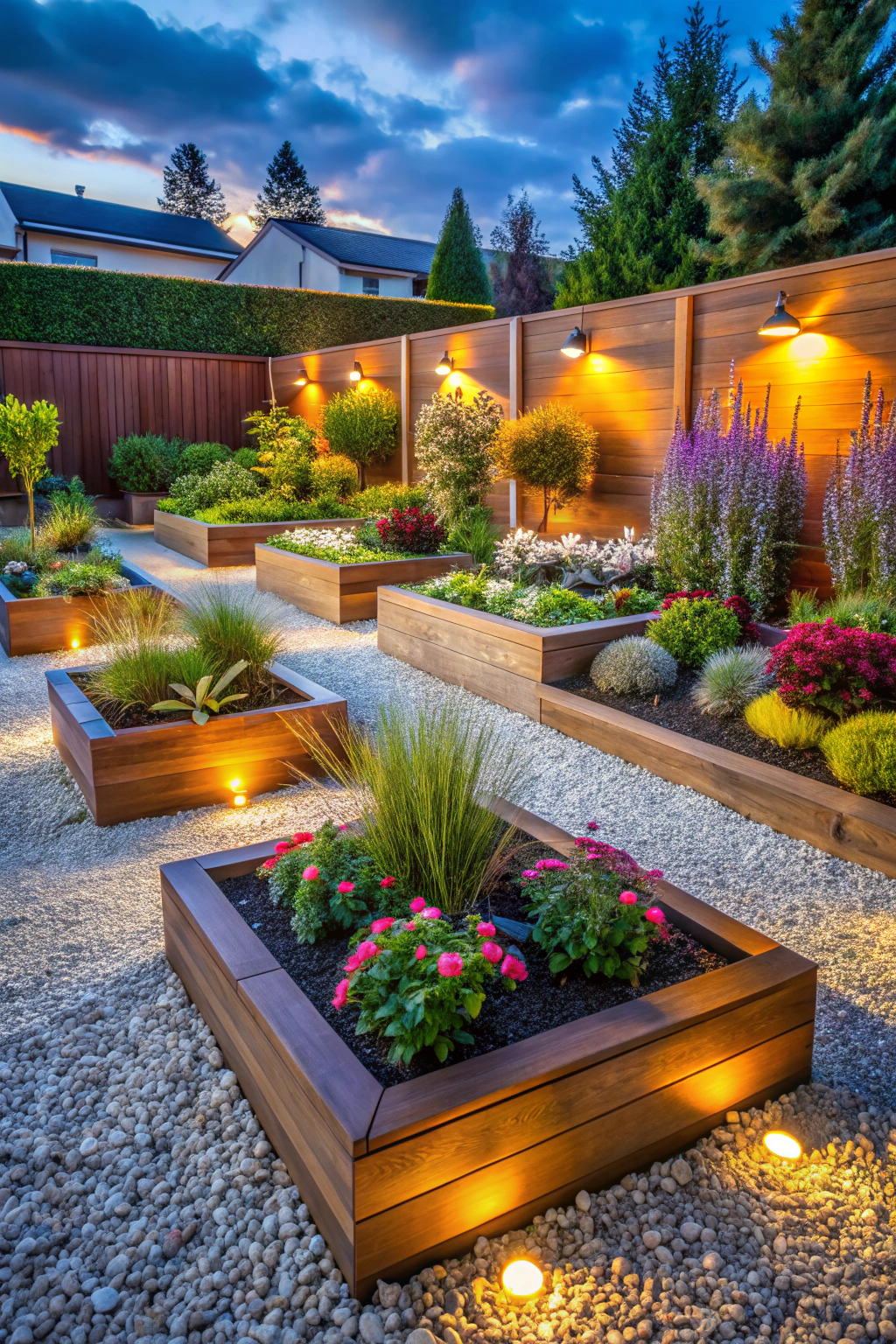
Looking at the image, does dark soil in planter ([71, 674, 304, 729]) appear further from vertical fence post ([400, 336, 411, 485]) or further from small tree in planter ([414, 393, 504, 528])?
vertical fence post ([400, 336, 411, 485])

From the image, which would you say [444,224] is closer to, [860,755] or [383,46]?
[383,46]

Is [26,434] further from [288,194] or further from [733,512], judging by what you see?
[288,194]

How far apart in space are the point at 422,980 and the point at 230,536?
792cm

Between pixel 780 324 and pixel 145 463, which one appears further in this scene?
pixel 145 463

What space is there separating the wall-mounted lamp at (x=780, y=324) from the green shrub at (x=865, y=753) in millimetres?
3165

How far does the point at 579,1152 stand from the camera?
1593 millimetres

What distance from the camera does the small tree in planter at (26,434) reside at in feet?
20.6

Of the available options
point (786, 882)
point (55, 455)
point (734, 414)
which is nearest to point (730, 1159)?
point (786, 882)

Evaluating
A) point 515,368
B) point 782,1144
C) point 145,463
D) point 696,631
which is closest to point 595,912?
point 782,1144

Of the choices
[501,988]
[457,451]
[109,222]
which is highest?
[109,222]

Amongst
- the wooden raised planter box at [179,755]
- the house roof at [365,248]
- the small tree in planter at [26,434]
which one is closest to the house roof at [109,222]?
the house roof at [365,248]

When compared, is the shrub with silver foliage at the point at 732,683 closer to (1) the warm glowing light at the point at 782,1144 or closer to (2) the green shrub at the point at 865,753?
(2) the green shrub at the point at 865,753

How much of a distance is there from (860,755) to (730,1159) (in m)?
1.84

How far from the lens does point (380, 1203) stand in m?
1.39
